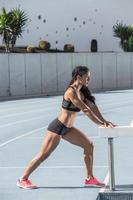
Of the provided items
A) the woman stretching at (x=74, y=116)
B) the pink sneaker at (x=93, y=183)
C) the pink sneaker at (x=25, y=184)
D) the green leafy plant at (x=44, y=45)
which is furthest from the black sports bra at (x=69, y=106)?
the green leafy plant at (x=44, y=45)

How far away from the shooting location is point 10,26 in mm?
45281

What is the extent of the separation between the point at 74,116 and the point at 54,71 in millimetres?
30634

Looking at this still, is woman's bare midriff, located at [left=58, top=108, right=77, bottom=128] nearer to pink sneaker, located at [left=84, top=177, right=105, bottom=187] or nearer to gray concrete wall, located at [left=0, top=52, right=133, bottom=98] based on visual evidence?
pink sneaker, located at [left=84, top=177, right=105, bottom=187]

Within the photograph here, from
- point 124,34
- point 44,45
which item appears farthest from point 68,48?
point 124,34

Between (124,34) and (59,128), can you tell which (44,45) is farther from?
(59,128)

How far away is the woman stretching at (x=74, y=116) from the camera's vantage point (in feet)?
31.5

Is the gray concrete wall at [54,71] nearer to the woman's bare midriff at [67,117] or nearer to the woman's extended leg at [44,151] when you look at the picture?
the woman's extended leg at [44,151]

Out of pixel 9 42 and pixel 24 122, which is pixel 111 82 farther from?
pixel 24 122

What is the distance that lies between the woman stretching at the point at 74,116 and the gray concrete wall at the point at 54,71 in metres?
25.7

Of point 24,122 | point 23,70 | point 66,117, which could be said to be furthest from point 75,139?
point 23,70

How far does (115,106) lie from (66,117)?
1891 centimetres

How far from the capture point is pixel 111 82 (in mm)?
45656

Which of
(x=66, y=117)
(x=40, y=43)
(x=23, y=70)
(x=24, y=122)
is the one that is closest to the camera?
(x=66, y=117)

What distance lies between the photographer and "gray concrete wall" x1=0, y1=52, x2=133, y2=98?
3641cm
